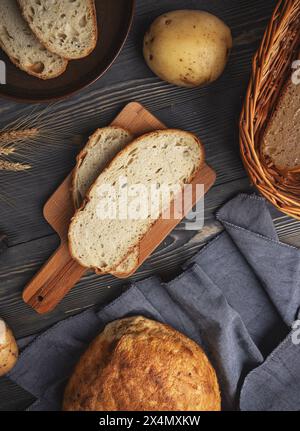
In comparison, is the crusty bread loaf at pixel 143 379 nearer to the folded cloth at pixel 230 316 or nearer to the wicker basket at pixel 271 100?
the folded cloth at pixel 230 316

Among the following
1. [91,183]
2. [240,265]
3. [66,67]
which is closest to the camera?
[66,67]

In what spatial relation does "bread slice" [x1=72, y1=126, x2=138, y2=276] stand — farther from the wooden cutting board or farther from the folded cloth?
the folded cloth

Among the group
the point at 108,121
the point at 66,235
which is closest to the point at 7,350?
the point at 66,235

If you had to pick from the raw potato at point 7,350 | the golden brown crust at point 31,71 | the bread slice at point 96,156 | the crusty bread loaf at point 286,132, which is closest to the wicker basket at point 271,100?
the crusty bread loaf at point 286,132

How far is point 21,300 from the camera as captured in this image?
1597 mm

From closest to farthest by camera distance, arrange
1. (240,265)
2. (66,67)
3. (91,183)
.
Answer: (66,67) → (91,183) → (240,265)

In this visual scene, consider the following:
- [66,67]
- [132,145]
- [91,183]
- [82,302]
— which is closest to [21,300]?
Result: [82,302]

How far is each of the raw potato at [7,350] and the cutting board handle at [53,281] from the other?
0.33ft

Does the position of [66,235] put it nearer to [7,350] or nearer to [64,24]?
[7,350]

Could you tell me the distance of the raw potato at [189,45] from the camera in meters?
1.33

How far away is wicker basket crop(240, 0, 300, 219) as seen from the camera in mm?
1308

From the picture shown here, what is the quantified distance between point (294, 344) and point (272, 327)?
8cm

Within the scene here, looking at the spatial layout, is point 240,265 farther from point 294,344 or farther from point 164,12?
point 164,12

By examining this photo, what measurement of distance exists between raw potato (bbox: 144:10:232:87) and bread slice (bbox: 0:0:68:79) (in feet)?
0.80
